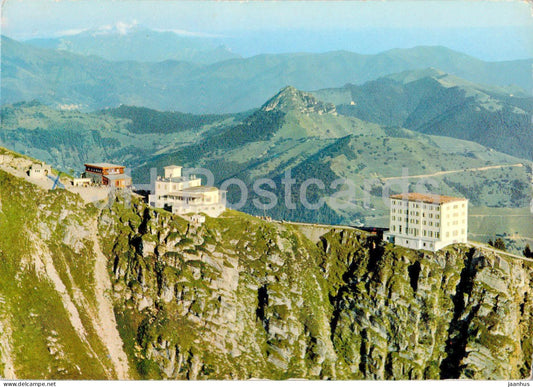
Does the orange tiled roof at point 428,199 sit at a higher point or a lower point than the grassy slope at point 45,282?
higher

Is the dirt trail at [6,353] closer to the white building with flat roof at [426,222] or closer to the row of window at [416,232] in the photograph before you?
the white building with flat roof at [426,222]

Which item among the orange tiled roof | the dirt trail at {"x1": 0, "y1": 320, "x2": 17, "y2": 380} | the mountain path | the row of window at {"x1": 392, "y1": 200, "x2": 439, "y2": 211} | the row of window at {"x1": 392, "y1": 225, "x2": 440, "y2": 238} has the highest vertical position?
the orange tiled roof

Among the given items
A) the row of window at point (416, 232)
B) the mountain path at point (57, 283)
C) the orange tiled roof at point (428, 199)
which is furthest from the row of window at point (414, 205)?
the mountain path at point (57, 283)

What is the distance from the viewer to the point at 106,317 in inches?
5157

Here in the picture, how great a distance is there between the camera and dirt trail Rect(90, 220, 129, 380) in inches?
4993

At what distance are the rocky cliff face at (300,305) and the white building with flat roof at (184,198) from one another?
3.34 meters

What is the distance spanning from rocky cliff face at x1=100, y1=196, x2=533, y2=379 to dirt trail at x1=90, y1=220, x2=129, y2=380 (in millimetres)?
1135

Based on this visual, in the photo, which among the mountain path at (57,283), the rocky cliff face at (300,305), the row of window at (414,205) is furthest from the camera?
the row of window at (414,205)

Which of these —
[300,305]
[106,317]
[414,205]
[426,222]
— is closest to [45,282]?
[106,317]

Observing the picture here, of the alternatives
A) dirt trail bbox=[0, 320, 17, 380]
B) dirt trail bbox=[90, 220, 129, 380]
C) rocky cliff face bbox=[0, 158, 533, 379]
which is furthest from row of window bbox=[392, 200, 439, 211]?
dirt trail bbox=[0, 320, 17, 380]

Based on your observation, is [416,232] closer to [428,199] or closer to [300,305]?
[428,199]

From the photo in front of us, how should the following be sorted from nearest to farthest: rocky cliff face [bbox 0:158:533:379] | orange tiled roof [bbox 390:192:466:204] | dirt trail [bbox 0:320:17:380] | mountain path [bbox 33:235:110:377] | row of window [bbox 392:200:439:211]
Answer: dirt trail [bbox 0:320:17:380], mountain path [bbox 33:235:110:377], rocky cliff face [bbox 0:158:533:379], row of window [bbox 392:200:439:211], orange tiled roof [bbox 390:192:466:204]

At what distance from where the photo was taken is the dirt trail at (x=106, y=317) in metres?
127

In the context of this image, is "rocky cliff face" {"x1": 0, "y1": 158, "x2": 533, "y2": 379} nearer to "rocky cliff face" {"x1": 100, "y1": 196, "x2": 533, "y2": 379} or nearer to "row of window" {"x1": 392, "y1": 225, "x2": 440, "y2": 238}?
"rocky cliff face" {"x1": 100, "y1": 196, "x2": 533, "y2": 379}
